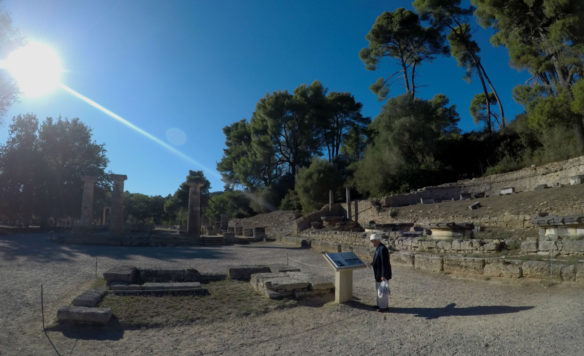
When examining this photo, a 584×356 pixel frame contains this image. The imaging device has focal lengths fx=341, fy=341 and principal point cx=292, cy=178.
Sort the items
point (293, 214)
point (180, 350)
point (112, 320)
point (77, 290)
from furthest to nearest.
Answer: point (293, 214)
point (77, 290)
point (112, 320)
point (180, 350)

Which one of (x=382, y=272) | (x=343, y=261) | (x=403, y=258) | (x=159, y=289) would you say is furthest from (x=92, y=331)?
(x=403, y=258)

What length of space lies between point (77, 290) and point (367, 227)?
13.4 metres

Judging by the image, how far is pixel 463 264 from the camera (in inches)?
296

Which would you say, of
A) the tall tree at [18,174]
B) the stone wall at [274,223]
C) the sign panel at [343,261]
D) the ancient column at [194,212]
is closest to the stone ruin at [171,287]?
the sign panel at [343,261]

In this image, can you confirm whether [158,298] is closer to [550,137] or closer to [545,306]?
[545,306]

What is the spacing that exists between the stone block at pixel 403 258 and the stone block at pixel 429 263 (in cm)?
19

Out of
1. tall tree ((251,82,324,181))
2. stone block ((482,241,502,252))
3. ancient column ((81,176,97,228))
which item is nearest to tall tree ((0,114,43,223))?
ancient column ((81,176,97,228))

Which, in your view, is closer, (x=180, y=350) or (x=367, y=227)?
(x=180, y=350)

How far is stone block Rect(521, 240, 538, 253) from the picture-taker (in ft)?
24.2

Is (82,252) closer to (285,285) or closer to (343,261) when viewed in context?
(285,285)

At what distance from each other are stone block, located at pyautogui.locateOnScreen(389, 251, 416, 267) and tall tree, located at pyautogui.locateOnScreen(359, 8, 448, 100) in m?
24.5

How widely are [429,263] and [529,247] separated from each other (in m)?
2.11

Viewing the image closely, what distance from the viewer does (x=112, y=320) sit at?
4660 mm

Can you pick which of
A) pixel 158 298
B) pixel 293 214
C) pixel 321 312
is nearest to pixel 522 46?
pixel 293 214
